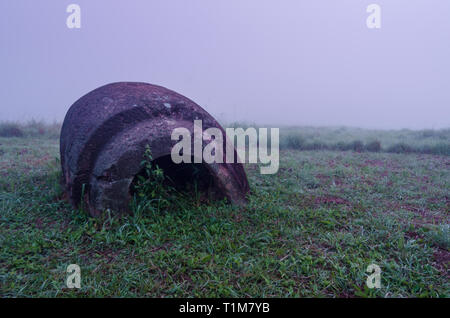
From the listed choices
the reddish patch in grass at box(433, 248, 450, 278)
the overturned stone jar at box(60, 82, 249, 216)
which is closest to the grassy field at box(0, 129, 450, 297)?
the reddish patch in grass at box(433, 248, 450, 278)

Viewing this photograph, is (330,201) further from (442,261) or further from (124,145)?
(124,145)

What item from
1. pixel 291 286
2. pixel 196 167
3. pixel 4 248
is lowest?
pixel 291 286

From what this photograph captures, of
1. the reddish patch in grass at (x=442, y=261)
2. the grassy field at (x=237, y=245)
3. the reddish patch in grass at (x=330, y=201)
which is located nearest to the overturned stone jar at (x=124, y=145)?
the grassy field at (x=237, y=245)

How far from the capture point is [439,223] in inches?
127

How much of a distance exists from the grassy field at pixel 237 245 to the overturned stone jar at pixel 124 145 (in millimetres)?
255

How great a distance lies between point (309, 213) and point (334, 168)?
8.55ft

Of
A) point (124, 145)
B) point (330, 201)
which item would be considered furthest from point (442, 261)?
point (124, 145)

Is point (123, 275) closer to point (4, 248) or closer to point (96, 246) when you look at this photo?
point (96, 246)

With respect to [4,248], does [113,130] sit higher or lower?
higher

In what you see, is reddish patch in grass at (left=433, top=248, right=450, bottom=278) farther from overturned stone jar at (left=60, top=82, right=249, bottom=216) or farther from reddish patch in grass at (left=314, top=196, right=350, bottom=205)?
overturned stone jar at (left=60, top=82, right=249, bottom=216)

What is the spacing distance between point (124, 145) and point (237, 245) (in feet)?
5.02

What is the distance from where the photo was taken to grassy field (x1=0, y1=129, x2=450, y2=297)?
2.21 metres

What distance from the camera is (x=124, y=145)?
306 cm

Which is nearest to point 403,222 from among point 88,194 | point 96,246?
point 96,246
